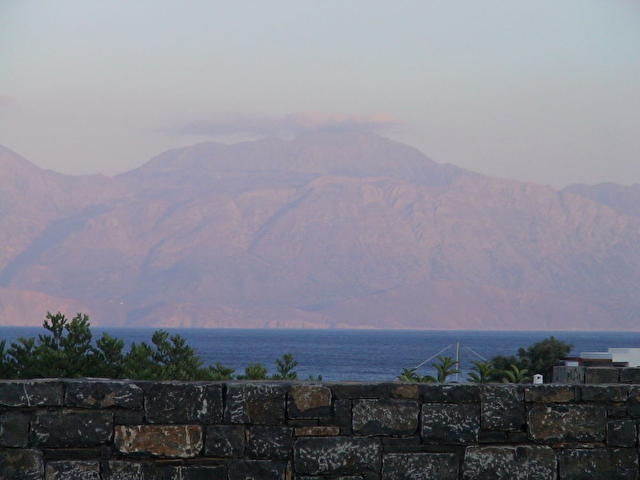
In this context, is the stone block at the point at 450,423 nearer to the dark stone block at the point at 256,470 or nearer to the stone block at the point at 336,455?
the stone block at the point at 336,455

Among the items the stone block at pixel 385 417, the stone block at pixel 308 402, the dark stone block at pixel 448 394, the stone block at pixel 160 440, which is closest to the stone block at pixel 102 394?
the stone block at pixel 160 440

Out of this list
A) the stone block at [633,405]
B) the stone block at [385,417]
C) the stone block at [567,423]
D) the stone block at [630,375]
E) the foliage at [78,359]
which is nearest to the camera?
the stone block at [385,417]

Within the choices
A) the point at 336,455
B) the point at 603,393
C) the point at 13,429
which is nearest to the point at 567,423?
the point at 603,393

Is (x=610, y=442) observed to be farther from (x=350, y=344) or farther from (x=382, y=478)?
(x=350, y=344)

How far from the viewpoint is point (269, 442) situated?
7.07 meters

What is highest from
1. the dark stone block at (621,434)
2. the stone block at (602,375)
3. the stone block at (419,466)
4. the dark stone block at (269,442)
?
the stone block at (602,375)

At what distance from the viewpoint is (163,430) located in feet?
23.0

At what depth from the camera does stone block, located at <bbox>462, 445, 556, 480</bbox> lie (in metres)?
7.15

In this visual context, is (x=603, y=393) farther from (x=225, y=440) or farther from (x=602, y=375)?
(x=225, y=440)

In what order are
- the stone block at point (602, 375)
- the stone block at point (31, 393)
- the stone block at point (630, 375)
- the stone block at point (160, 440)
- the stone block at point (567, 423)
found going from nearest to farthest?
the stone block at point (31, 393), the stone block at point (160, 440), the stone block at point (567, 423), the stone block at point (630, 375), the stone block at point (602, 375)

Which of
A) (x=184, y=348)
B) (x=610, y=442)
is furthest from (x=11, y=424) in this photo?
(x=184, y=348)

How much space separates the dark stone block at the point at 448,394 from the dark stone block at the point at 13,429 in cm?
252

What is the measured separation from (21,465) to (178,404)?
104cm

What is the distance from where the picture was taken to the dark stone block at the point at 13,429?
6.90 m
